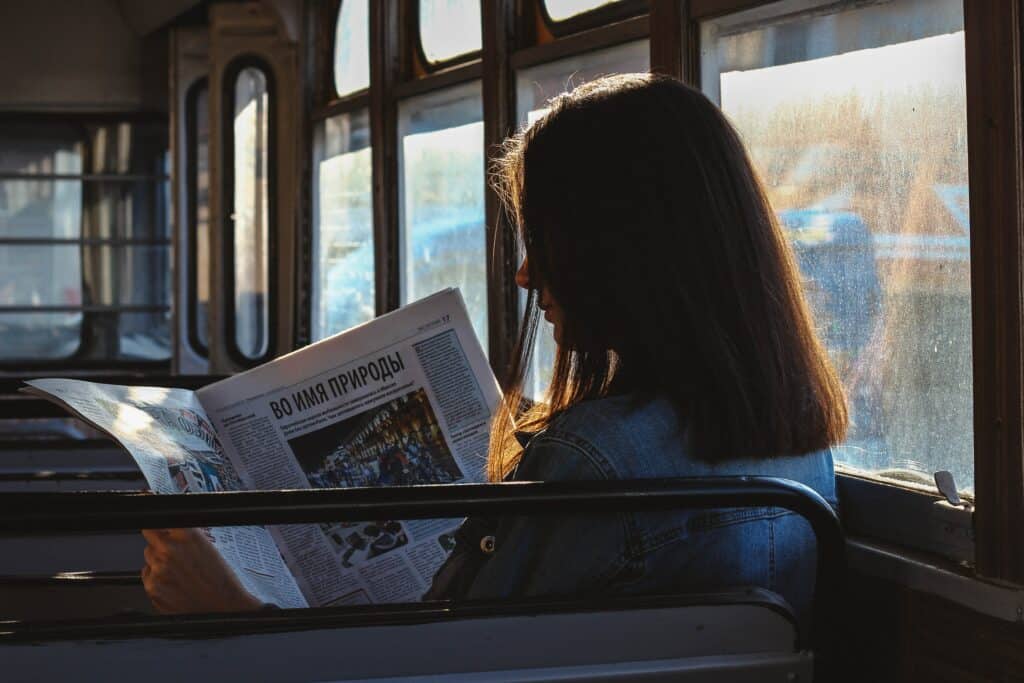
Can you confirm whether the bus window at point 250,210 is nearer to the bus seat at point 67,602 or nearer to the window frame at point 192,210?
the window frame at point 192,210

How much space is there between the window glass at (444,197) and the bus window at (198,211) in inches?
75.4

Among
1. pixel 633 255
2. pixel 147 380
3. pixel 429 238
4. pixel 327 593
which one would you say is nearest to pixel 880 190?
pixel 633 255

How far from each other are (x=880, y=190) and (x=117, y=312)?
16.3 feet

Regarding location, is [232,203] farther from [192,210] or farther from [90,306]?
[90,306]

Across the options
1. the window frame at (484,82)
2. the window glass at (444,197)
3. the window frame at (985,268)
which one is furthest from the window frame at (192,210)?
the window frame at (985,268)

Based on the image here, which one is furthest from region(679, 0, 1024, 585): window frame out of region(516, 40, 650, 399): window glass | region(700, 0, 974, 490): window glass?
region(516, 40, 650, 399): window glass

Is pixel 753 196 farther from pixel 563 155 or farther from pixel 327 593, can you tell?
pixel 327 593

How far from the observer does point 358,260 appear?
4.36 meters

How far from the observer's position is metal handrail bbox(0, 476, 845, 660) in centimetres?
103

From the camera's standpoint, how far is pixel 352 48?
444cm

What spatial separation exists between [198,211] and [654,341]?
182 inches

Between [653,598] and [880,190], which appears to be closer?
[653,598]

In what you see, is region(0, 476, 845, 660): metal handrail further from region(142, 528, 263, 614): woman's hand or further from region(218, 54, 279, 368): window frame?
region(218, 54, 279, 368): window frame

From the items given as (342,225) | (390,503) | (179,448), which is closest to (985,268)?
(390,503)
